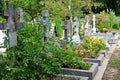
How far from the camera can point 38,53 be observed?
572 centimetres

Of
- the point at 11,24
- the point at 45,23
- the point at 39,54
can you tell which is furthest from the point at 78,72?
the point at 11,24

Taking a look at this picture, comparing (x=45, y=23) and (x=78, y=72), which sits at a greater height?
(x=45, y=23)

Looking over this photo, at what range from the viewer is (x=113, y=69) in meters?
8.00

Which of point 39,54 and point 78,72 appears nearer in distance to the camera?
point 39,54

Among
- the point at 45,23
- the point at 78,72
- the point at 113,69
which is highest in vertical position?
the point at 45,23

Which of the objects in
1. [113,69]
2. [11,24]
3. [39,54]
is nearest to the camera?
[11,24]

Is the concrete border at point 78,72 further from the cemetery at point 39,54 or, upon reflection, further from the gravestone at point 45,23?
the gravestone at point 45,23

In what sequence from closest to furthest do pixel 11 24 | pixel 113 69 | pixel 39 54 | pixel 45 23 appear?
pixel 11 24, pixel 39 54, pixel 45 23, pixel 113 69

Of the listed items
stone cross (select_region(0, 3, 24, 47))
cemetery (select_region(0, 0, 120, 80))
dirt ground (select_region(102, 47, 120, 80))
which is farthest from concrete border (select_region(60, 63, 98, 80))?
stone cross (select_region(0, 3, 24, 47))

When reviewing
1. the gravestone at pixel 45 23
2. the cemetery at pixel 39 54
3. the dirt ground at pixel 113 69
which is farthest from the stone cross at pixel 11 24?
the dirt ground at pixel 113 69

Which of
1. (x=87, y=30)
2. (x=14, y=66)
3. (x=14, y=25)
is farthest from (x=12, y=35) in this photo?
(x=87, y=30)

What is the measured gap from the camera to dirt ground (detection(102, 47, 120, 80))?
717 cm

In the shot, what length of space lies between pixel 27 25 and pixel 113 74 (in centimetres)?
287

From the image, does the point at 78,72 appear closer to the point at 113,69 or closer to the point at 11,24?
the point at 113,69
